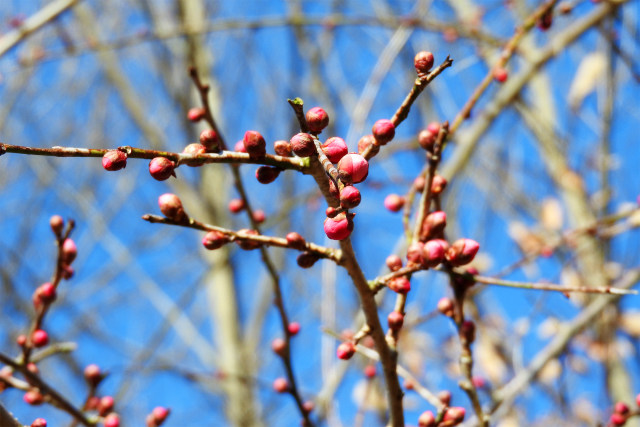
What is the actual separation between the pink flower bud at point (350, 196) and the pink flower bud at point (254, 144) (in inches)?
5.1

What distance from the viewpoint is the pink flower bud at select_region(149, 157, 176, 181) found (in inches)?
30.8

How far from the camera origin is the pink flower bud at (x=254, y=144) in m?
0.75

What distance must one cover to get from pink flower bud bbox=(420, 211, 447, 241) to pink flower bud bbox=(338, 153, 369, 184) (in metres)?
0.31

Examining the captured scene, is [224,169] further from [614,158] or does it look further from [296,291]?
[614,158]

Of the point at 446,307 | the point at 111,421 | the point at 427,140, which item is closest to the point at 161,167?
the point at 427,140

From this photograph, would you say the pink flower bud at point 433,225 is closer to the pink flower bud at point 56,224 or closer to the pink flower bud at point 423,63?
the pink flower bud at point 423,63

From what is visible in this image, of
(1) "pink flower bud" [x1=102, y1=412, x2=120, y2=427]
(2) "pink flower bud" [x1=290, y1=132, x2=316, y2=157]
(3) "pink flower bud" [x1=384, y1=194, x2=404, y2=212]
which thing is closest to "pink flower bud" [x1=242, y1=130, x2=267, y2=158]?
(2) "pink flower bud" [x1=290, y1=132, x2=316, y2=157]

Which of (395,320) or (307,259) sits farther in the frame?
(395,320)

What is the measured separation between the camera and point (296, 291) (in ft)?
16.9

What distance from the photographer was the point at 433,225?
100 cm

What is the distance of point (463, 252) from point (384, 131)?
0.25 m

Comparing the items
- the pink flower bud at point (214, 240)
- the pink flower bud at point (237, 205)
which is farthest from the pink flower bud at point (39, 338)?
the pink flower bud at point (214, 240)

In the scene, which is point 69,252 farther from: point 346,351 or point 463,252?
point 463,252

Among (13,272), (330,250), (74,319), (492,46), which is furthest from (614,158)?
(13,272)
